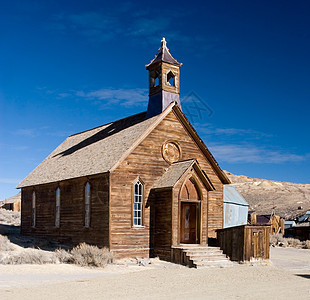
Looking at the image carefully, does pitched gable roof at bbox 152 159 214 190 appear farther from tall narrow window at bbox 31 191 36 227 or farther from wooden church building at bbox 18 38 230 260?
tall narrow window at bbox 31 191 36 227

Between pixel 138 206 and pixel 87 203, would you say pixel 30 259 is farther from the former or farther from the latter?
pixel 138 206

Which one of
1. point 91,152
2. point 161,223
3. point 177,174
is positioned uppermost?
point 91,152

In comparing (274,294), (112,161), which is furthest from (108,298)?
(112,161)

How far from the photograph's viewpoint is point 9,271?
14.9 metres

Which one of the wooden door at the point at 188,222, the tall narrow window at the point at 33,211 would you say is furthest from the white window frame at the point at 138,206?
the tall narrow window at the point at 33,211

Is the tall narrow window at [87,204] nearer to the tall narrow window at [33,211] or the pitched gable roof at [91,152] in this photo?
the pitched gable roof at [91,152]

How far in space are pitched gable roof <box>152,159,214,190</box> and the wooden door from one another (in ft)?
6.26

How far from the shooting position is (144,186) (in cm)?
2038

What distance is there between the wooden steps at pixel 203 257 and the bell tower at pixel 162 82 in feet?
23.0

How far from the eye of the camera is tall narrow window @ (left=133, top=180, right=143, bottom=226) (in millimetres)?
20156

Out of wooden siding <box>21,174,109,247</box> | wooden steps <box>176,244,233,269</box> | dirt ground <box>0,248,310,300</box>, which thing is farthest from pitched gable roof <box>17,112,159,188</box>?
dirt ground <box>0,248,310,300</box>

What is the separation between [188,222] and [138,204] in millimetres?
3341

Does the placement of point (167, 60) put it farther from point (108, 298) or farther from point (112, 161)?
point (108, 298)

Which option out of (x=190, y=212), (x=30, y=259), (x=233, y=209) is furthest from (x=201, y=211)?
(x=233, y=209)
